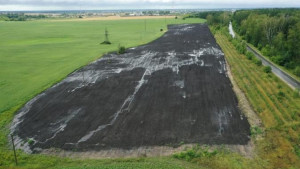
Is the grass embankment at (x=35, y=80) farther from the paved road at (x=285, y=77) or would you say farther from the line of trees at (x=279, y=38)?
the line of trees at (x=279, y=38)

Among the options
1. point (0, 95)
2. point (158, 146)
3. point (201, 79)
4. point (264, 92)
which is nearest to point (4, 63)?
point (0, 95)

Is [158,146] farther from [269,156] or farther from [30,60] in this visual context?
→ [30,60]

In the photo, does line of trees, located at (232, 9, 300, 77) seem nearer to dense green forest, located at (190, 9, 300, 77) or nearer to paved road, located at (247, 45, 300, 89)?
dense green forest, located at (190, 9, 300, 77)

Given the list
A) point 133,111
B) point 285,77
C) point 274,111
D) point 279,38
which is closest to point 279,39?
point 279,38

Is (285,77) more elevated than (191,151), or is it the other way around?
(285,77)

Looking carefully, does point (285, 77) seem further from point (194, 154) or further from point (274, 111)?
point (194, 154)

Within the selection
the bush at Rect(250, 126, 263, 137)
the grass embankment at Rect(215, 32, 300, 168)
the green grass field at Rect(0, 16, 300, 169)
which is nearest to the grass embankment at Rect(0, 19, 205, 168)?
the green grass field at Rect(0, 16, 300, 169)
